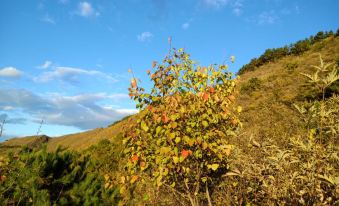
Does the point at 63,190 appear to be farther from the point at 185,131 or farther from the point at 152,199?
the point at 185,131

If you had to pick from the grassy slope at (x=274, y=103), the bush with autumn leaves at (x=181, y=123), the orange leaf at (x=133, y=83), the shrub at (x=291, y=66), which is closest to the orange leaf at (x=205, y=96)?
the bush with autumn leaves at (x=181, y=123)

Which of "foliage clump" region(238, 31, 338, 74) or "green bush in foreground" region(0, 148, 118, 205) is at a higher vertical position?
"foliage clump" region(238, 31, 338, 74)

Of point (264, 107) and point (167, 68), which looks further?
point (264, 107)

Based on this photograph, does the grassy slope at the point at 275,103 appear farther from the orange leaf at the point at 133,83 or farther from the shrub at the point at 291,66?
the orange leaf at the point at 133,83

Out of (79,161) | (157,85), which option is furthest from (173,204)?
(157,85)

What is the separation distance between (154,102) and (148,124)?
0.47m

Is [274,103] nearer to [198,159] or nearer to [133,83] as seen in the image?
[198,159]

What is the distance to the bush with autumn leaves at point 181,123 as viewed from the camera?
17.6 ft

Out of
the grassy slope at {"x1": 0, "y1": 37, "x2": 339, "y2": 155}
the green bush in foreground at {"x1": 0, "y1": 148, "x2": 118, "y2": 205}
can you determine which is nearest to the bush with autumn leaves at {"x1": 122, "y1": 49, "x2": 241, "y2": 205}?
the green bush in foreground at {"x1": 0, "y1": 148, "x2": 118, "y2": 205}

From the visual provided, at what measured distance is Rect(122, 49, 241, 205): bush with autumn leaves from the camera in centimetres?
536

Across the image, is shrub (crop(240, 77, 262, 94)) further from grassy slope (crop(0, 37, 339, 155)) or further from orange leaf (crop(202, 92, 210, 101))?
A: orange leaf (crop(202, 92, 210, 101))

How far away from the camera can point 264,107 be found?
695 inches

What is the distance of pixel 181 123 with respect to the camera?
562 centimetres

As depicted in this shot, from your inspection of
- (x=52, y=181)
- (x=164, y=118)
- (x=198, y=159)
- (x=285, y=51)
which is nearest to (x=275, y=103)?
(x=198, y=159)
